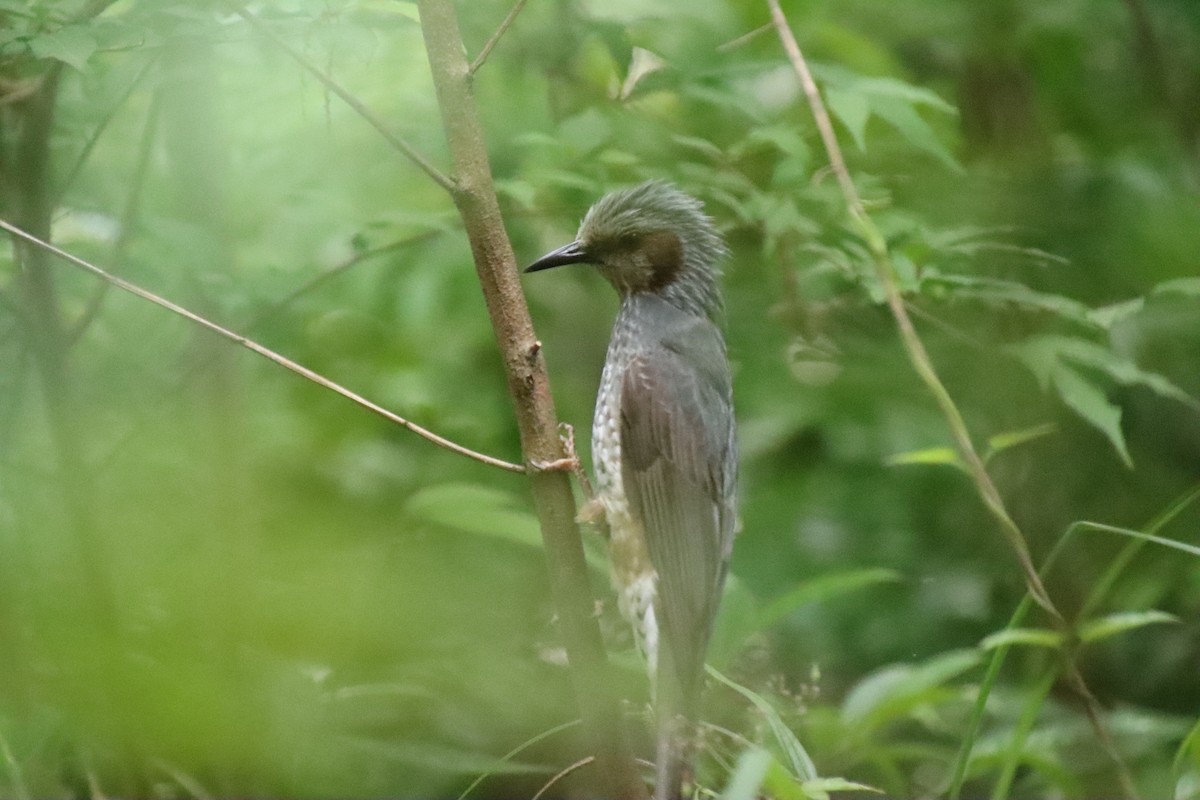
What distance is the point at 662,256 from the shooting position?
3621 millimetres

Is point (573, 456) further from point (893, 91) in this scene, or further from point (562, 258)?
point (893, 91)

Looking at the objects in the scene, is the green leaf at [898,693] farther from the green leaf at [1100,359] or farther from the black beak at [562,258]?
the black beak at [562,258]

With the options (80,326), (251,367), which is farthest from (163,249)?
(251,367)

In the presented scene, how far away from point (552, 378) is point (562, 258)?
1.47 metres

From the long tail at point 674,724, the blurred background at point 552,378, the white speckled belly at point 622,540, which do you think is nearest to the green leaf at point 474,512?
the blurred background at point 552,378

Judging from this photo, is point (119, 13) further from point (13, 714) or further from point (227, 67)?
point (13, 714)

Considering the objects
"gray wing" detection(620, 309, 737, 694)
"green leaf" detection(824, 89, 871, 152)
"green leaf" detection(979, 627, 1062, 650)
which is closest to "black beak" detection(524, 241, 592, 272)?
"gray wing" detection(620, 309, 737, 694)

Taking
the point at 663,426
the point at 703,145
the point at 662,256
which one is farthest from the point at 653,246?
the point at 663,426

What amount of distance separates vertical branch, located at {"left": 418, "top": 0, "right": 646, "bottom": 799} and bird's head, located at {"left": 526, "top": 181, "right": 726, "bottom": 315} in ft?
2.85

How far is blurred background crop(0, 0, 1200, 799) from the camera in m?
2.62

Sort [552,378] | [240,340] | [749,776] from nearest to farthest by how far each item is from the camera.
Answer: [749,776] < [240,340] < [552,378]

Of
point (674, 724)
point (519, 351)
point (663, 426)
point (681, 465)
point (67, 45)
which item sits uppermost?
point (67, 45)

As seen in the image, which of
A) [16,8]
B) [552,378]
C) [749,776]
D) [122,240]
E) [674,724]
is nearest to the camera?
[749,776]

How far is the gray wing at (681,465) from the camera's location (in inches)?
125
